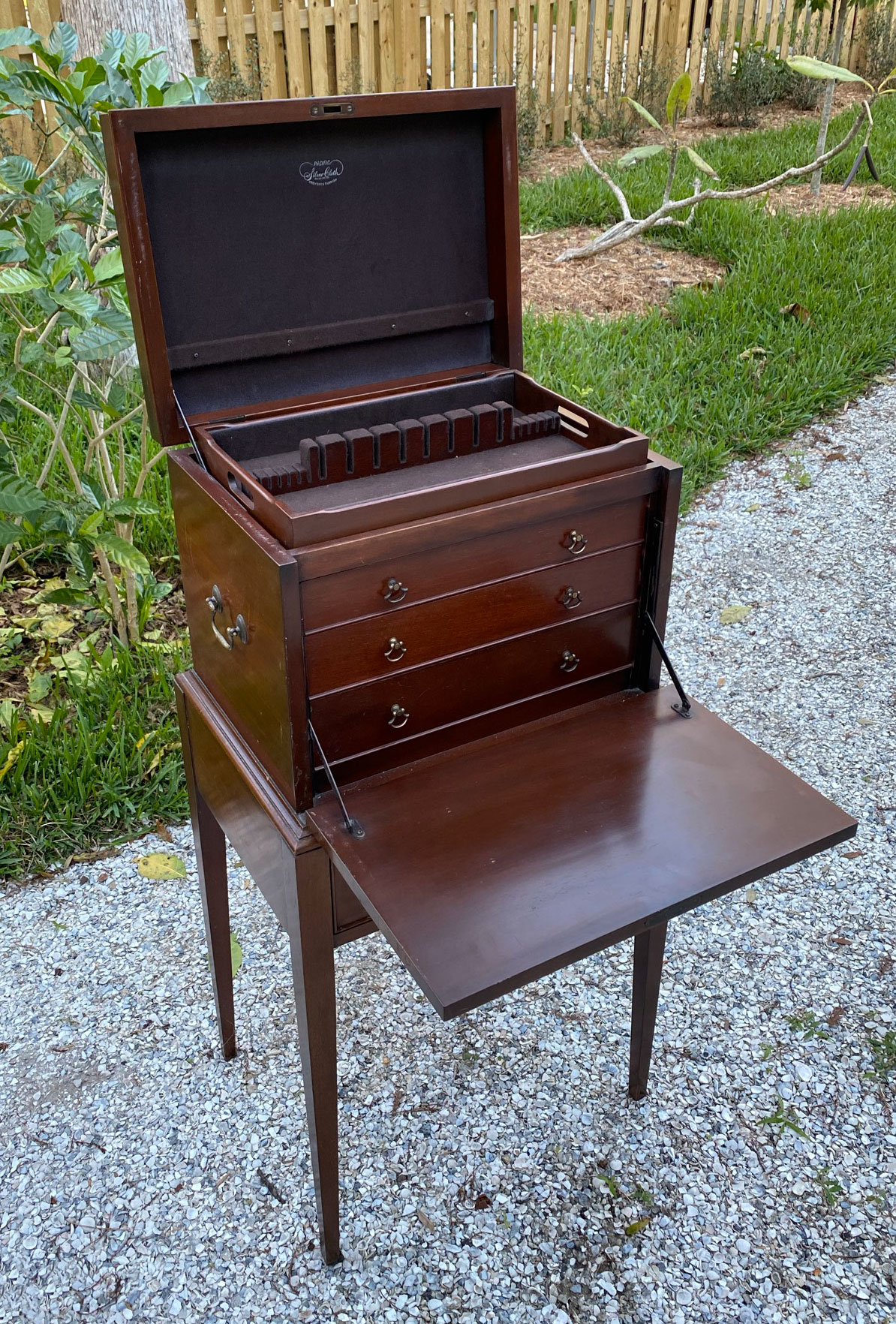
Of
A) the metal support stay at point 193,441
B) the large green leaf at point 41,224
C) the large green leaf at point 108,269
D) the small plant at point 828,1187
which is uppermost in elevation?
the large green leaf at point 41,224

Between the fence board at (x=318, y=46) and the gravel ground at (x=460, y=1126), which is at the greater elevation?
the fence board at (x=318, y=46)

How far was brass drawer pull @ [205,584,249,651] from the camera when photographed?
149 centimetres

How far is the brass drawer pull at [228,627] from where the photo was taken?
1.49 meters

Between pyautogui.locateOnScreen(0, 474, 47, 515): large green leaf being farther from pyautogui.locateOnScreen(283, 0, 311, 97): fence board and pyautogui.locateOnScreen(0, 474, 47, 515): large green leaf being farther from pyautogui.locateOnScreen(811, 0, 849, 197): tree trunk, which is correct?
pyautogui.locateOnScreen(283, 0, 311, 97): fence board

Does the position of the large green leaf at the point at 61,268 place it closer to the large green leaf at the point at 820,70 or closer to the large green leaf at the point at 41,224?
the large green leaf at the point at 41,224

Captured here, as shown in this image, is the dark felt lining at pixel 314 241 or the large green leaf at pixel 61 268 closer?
the dark felt lining at pixel 314 241

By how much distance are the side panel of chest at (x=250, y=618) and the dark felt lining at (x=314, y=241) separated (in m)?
0.26

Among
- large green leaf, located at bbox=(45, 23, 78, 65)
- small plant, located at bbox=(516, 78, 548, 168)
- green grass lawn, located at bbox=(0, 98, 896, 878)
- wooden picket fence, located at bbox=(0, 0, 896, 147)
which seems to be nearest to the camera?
large green leaf, located at bbox=(45, 23, 78, 65)

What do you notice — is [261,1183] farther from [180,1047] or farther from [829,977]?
[829,977]

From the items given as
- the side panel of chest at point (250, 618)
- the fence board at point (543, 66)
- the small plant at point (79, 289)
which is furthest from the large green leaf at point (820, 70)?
the fence board at point (543, 66)

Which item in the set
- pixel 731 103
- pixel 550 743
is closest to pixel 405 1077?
pixel 550 743

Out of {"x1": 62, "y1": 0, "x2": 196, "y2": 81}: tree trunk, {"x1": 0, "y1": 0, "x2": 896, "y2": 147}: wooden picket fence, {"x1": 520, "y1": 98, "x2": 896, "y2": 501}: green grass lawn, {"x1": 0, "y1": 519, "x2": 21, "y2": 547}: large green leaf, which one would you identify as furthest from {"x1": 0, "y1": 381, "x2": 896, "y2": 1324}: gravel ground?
{"x1": 0, "y1": 0, "x2": 896, "y2": 147}: wooden picket fence

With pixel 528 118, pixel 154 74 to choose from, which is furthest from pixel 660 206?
pixel 154 74

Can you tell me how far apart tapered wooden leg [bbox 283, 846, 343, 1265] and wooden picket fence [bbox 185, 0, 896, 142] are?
657cm
